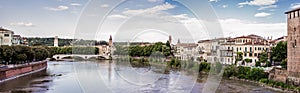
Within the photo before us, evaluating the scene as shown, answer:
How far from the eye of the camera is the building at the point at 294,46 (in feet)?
48.5

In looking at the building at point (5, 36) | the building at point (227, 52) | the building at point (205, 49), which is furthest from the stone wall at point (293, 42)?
the building at point (5, 36)

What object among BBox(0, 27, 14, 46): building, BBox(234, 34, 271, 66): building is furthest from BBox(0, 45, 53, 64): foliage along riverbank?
BBox(234, 34, 271, 66): building

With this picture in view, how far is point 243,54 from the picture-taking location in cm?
2756

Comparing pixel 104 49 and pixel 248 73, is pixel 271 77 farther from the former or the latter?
pixel 104 49

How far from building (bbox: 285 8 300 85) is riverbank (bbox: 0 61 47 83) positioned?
1427 centimetres

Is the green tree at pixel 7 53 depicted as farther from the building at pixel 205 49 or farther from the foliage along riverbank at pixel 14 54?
the building at pixel 205 49

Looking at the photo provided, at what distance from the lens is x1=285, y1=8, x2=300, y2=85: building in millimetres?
14797

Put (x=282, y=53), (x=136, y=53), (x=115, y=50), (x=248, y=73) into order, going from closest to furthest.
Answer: (x=248, y=73) < (x=282, y=53) < (x=136, y=53) < (x=115, y=50)

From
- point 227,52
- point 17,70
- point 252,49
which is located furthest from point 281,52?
point 17,70

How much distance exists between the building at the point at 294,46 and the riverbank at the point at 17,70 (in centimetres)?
1427

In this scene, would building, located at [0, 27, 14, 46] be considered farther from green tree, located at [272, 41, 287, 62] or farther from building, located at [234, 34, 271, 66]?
green tree, located at [272, 41, 287, 62]

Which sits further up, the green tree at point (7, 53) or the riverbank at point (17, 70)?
the green tree at point (7, 53)

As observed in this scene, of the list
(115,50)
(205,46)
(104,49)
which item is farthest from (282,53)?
(104,49)

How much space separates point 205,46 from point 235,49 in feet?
23.3
